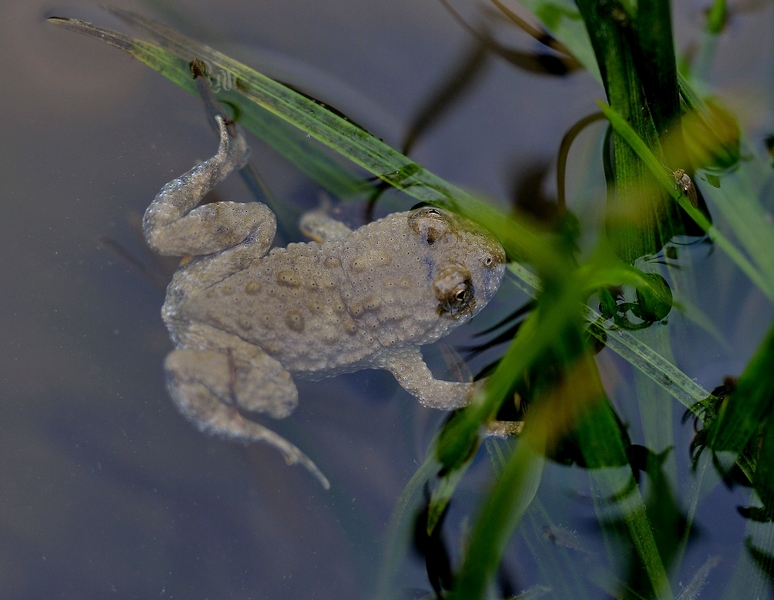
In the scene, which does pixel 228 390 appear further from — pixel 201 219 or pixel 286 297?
pixel 201 219

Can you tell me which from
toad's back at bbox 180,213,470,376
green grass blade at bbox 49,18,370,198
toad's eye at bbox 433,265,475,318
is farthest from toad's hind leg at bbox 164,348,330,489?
green grass blade at bbox 49,18,370,198

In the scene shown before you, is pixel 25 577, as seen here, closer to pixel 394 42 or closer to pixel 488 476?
pixel 488 476

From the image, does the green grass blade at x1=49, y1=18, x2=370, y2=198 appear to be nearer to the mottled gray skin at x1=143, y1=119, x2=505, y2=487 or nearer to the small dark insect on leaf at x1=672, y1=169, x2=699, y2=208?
the mottled gray skin at x1=143, y1=119, x2=505, y2=487

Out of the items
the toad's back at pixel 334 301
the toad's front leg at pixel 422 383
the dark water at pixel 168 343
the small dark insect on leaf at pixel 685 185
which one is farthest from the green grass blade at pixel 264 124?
the small dark insect on leaf at pixel 685 185

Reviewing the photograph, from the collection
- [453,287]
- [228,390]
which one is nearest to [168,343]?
[228,390]

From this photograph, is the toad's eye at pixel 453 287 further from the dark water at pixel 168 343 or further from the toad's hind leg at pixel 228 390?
the toad's hind leg at pixel 228 390

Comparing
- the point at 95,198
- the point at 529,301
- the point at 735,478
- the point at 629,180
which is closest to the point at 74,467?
the point at 95,198
